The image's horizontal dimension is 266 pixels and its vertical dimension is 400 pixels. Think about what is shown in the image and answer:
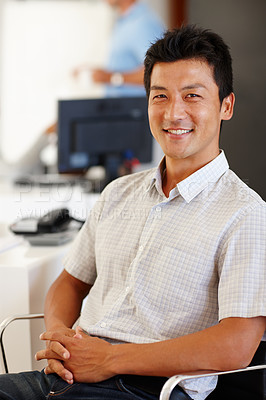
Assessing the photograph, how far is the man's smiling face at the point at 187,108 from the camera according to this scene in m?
1.46

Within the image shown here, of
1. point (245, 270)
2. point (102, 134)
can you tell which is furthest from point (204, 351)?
point (102, 134)

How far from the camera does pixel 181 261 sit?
1.40 meters

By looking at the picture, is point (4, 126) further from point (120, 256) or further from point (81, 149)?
point (120, 256)

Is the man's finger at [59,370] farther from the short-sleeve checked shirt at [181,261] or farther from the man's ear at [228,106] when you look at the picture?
the man's ear at [228,106]

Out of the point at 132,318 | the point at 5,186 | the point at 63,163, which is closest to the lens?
the point at 132,318

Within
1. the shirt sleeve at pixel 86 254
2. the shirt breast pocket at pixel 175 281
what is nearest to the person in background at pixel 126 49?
the shirt sleeve at pixel 86 254

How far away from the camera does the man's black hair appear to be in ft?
4.81

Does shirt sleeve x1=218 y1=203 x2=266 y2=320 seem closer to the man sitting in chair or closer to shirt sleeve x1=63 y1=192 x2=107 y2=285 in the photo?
the man sitting in chair

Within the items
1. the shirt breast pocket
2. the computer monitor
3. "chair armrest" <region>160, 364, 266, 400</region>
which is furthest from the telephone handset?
the computer monitor

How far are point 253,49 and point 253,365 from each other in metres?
3.09

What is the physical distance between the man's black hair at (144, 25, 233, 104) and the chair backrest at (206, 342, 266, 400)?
2.17 ft

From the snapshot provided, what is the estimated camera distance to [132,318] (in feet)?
4.74

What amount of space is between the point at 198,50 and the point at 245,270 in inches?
22.6

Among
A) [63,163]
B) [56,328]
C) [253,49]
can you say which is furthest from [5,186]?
[56,328]
